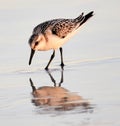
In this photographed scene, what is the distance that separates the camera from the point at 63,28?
40.3ft

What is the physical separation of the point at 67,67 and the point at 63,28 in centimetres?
153

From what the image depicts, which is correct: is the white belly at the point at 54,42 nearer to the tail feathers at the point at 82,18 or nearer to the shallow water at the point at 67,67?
the shallow water at the point at 67,67

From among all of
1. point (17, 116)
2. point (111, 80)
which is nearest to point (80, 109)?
point (17, 116)

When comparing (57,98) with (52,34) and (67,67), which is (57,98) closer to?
(67,67)

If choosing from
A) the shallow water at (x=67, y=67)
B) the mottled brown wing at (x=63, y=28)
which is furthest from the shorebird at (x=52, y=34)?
the shallow water at (x=67, y=67)

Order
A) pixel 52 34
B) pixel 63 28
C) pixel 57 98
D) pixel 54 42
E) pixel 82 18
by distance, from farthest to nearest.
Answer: pixel 82 18
pixel 63 28
pixel 52 34
pixel 54 42
pixel 57 98

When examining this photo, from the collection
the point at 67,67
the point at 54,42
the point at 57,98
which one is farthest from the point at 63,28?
the point at 57,98

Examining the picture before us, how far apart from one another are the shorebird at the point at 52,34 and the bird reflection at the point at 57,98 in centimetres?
196

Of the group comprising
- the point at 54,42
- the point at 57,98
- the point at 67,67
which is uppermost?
the point at 54,42

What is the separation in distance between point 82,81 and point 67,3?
A: 19.5 ft

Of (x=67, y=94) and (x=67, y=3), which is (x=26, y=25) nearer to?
(x=67, y=3)

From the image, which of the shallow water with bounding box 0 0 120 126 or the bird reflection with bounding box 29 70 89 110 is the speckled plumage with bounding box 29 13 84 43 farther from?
the bird reflection with bounding box 29 70 89 110

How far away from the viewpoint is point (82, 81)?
943 cm

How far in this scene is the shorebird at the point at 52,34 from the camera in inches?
457
